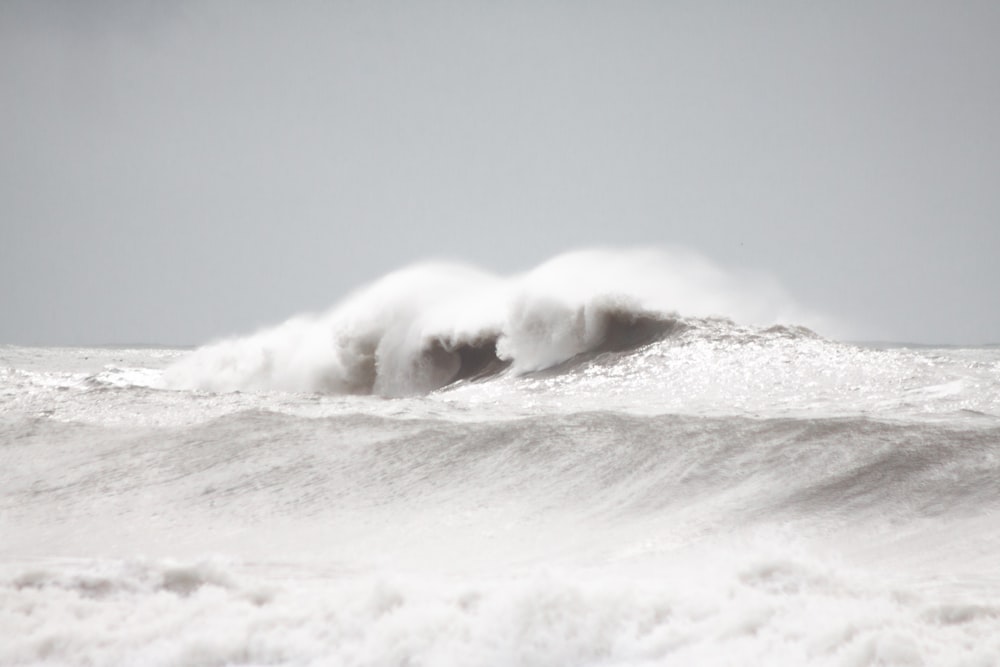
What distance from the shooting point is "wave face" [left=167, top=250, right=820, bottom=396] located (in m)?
12.5

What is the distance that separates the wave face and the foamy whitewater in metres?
2.27

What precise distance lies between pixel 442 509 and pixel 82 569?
201 centimetres

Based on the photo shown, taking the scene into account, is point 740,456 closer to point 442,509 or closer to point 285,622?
point 442,509

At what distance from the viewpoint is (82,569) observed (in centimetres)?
382

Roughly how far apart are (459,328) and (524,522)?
9223 mm

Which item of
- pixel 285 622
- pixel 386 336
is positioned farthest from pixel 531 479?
pixel 386 336

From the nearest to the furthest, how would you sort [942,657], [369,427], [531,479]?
[942,657]
[531,479]
[369,427]

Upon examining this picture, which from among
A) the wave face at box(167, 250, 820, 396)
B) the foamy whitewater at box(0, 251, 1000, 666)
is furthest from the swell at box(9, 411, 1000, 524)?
the wave face at box(167, 250, 820, 396)

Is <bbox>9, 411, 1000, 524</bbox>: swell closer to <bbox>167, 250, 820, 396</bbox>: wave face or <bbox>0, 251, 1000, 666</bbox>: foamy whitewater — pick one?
<bbox>0, 251, 1000, 666</bbox>: foamy whitewater

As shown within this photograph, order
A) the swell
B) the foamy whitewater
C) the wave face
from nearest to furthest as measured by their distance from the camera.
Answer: the foamy whitewater < the swell < the wave face

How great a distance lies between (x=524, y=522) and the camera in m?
4.80

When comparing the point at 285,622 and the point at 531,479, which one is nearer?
the point at 285,622

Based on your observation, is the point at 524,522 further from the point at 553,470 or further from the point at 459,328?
the point at 459,328

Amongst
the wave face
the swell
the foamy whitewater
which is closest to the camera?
the foamy whitewater
